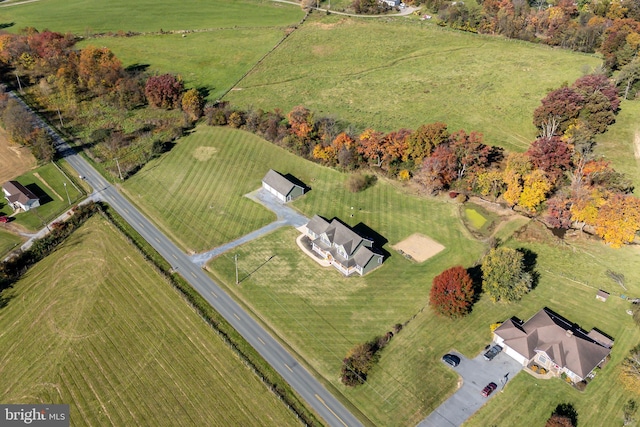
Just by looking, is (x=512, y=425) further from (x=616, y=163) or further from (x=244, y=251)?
(x=616, y=163)

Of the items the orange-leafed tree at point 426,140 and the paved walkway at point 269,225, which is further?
the orange-leafed tree at point 426,140

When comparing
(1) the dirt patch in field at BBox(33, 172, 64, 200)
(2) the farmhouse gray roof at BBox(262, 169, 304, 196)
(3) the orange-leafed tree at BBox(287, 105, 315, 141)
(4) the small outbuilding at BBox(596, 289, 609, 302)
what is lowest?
(1) the dirt patch in field at BBox(33, 172, 64, 200)

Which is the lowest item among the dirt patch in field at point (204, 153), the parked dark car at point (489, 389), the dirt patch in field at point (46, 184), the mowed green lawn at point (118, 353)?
the mowed green lawn at point (118, 353)

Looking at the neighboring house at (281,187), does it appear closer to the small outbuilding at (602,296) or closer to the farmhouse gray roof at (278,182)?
the farmhouse gray roof at (278,182)

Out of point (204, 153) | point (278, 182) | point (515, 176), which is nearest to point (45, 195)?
point (204, 153)

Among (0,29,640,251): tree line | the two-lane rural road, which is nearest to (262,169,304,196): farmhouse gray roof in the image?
(0,29,640,251): tree line

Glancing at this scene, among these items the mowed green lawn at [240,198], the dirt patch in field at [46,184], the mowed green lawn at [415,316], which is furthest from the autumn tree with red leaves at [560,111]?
the dirt patch in field at [46,184]

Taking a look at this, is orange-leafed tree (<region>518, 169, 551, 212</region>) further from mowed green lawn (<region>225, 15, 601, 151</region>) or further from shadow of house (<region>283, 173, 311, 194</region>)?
shadow of house (<region>283, 173, 311, 194</region>)
